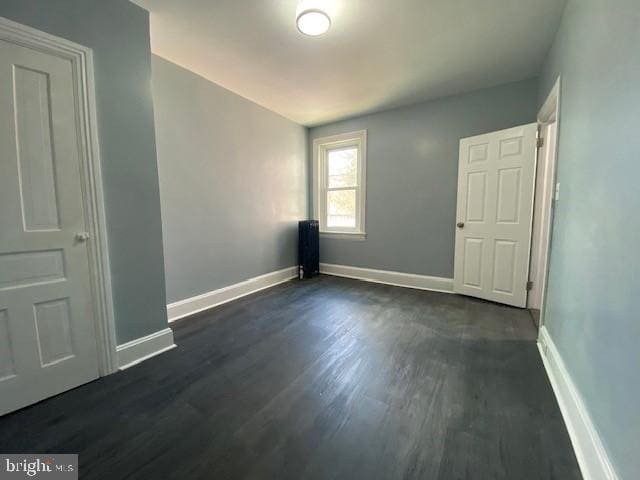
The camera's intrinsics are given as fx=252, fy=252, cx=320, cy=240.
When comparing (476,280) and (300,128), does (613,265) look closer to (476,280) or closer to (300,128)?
(476,280)

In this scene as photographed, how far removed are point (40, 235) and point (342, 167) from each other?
3702 millimetres

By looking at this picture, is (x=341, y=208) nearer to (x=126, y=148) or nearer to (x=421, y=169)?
(x=421, y=169)

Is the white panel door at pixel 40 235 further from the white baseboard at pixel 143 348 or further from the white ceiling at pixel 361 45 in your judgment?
the white ceiling at pixel 361 45

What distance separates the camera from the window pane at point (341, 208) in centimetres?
428

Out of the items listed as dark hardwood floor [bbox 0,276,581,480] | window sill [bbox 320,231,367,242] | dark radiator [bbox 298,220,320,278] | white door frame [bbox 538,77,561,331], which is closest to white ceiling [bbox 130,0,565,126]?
white door frame [bbox 538,77,561,331]

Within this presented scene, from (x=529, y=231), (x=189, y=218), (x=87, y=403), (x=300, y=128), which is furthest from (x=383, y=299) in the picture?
(x=300, y=128)

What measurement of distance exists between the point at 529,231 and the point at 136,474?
3.71 metres

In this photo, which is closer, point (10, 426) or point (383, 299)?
point (10, 426)

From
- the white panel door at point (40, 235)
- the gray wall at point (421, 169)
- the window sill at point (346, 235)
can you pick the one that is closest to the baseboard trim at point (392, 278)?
the gray wall at point (421, 169)

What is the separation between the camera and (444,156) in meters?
3.39

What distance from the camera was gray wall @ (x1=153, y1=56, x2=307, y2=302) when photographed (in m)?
2.57

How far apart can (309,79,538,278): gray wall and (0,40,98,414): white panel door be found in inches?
134

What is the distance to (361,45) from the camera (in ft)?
7.40

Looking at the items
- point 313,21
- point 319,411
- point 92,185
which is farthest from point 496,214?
point 92,185
